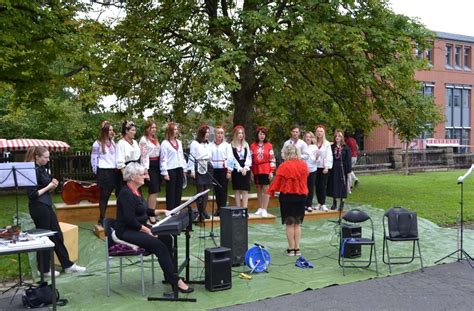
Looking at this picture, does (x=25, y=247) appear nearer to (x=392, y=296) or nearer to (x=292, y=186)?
(x=292, y=186)

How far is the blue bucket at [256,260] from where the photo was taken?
23.4 ft

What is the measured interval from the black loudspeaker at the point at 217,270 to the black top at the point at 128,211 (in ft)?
3.10

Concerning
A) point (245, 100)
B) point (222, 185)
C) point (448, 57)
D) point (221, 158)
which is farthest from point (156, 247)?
point (448, 57)

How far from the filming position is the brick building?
143 feet

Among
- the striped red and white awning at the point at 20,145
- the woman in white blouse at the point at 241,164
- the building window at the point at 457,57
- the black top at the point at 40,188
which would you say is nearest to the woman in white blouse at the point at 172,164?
the woman in white blouse at the point at 241,164

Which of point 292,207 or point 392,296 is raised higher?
point 292,207

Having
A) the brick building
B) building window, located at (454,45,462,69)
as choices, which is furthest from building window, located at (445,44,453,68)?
building window, located at (454,45,462,69)

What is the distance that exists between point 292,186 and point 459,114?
43.0m

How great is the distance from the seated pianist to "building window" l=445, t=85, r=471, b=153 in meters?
43.4

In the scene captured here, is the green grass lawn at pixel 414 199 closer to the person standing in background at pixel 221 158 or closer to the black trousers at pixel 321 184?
the black trousers at pixel 321 184

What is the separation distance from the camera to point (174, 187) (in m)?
9.64

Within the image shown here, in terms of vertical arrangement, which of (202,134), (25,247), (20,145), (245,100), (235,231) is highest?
(245,100)

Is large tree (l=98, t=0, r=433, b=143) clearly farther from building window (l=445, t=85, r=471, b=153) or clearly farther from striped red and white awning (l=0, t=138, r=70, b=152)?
building window (l=445, t=85, r=471, b=153)

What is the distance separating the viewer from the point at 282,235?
31.9 ft
